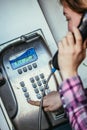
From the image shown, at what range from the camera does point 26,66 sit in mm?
1116

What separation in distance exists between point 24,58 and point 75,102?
31 cm

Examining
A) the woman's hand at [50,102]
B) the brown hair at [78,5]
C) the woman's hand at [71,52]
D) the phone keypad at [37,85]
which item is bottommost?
the woman's hand at [50,102]

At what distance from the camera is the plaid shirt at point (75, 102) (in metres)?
0.85

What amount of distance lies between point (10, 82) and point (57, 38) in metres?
0.24

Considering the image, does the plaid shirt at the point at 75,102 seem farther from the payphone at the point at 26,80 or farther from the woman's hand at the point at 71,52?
the payphone at the point at 26,80

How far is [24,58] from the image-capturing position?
1.12 m

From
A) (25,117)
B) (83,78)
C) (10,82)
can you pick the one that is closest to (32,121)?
(25,117)

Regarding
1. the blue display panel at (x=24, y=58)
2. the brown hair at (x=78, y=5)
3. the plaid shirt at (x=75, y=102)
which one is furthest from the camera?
the blue display panel at (x=24, y=58)

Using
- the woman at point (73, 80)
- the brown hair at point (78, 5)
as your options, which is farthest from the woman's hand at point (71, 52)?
the brown hair at point (78, 5)

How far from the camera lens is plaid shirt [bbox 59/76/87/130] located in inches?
33.4

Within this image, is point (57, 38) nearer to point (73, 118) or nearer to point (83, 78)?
point (83, 78)

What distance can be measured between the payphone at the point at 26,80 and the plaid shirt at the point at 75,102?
233 mm

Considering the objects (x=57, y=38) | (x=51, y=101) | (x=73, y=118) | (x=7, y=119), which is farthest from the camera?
(x=57, y=38)

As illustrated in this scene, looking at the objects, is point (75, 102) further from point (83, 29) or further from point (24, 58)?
point (24, 58)
